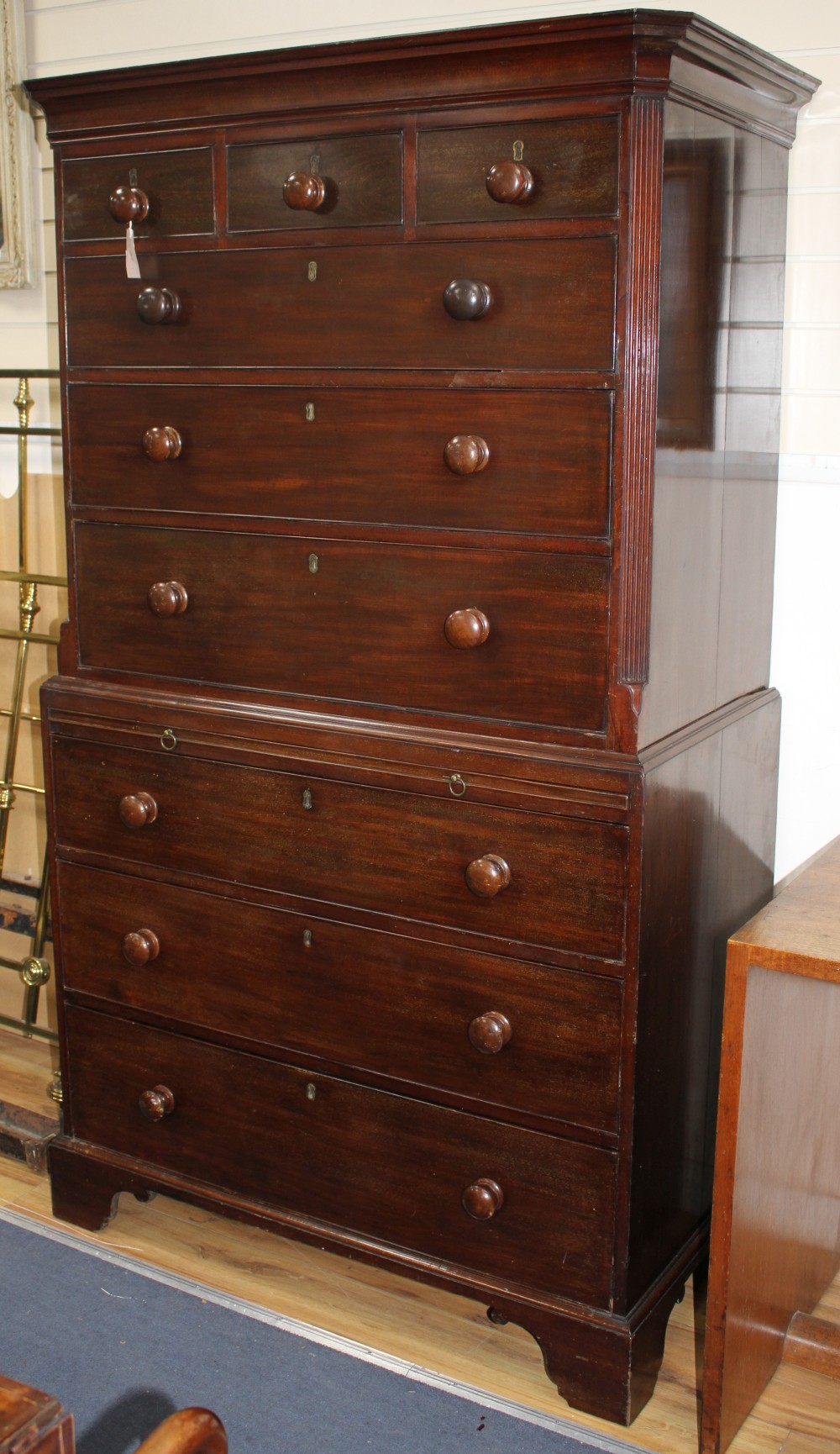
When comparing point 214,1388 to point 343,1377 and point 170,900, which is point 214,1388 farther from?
point 170,900

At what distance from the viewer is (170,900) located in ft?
8.14

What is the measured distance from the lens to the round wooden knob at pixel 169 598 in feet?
7.73

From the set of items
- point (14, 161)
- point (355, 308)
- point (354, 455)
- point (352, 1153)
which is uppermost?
point (14, 161)

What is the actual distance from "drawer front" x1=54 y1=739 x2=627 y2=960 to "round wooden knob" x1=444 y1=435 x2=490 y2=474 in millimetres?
497

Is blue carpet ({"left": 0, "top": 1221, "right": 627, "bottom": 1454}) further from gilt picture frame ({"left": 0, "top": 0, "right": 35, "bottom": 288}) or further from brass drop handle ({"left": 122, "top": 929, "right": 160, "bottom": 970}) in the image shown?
gilt picture frame ({"left": 0, "top": 0, "right": 35, "bottom": 288})

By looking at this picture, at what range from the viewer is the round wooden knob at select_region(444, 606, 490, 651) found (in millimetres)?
2051

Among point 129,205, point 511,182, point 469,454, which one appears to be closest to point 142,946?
point 469,454

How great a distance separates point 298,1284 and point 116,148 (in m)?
1.98

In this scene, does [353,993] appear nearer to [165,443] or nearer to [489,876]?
[489,876]

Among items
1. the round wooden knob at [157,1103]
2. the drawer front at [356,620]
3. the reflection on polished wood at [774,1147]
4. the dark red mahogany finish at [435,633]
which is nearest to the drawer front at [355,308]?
the dark red mahogany finish at [435,633]

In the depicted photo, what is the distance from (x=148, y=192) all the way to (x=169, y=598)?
0.65 metres

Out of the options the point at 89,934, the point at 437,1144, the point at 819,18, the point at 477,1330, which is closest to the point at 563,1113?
the point at 437,1144

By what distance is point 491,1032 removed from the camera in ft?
7.00

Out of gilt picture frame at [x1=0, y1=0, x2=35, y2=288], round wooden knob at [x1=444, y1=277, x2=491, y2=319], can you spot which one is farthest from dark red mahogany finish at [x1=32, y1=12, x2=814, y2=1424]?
gilt picture frame at [x1=0, y1=0, x2=35, y2=288]
